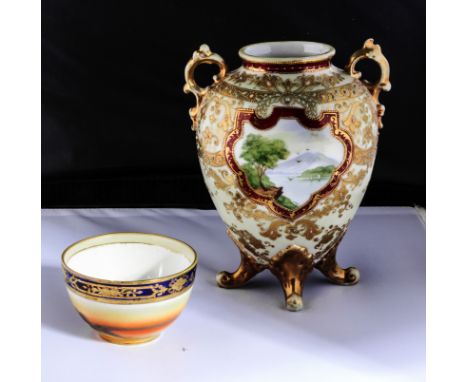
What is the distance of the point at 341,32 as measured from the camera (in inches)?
110

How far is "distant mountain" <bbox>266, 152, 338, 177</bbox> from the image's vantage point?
212 centimetres

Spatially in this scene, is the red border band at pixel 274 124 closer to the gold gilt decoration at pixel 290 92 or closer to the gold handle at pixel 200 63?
the gold gilt decoration at pixel 290 92

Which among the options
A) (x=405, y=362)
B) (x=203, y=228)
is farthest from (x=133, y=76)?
(x=405, y=362)

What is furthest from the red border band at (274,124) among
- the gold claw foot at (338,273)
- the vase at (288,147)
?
the gold claw foot at (338,273)

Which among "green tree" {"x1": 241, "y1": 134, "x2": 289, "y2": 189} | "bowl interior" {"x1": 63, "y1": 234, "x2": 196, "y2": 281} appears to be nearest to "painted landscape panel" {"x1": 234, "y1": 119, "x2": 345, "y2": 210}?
"green tree" {"x1": 241, "y1": 134, "x2": 289, "y2": 189}

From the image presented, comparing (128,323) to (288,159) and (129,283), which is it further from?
(288,159)

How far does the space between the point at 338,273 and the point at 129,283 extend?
0.60 metres

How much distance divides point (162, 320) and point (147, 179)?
0.98 meters

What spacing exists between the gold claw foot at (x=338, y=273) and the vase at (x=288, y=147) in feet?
0.26

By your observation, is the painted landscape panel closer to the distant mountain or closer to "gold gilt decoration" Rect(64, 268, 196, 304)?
the distant mountain

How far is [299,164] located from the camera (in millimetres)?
2121

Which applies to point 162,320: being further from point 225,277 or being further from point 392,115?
point 392,115

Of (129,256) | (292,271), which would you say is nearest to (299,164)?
(292,271)

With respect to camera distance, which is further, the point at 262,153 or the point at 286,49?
the point at 286,49
